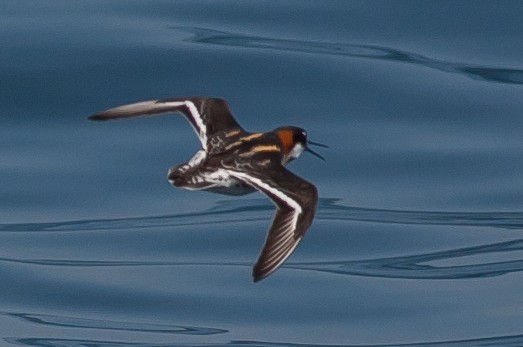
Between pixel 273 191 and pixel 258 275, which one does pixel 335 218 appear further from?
pixel 258 275

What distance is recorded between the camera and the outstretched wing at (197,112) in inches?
311

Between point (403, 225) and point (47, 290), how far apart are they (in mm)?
2416

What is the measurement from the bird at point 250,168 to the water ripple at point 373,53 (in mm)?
4362

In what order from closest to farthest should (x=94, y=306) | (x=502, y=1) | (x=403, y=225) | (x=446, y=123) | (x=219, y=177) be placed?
(x=219, y=177) < (x=94, y=306) < (x=403, y=225) < (x=446, y=123) < (x=502, y=1)

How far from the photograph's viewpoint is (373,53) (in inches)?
496

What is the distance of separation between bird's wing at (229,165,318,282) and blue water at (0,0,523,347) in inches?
89.1

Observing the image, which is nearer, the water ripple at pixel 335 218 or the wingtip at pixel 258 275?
the wingtip at pixel 258 275

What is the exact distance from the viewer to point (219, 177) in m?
7.14

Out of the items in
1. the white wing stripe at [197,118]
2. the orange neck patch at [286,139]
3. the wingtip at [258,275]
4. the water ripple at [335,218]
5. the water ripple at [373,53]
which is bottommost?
the wingtip at [258,275]

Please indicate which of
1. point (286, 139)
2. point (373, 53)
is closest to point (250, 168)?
point (286, 139)

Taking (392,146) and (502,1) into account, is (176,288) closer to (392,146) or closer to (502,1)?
(392,146)

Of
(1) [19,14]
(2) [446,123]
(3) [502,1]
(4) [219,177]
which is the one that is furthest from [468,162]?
(4) [219,177]

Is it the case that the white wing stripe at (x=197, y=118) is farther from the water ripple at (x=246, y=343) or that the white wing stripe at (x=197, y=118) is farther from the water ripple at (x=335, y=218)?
the water ripple at (x=335, y=218)

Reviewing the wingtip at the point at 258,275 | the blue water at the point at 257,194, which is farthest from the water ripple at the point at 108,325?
the wingtip at the point at 258,275
